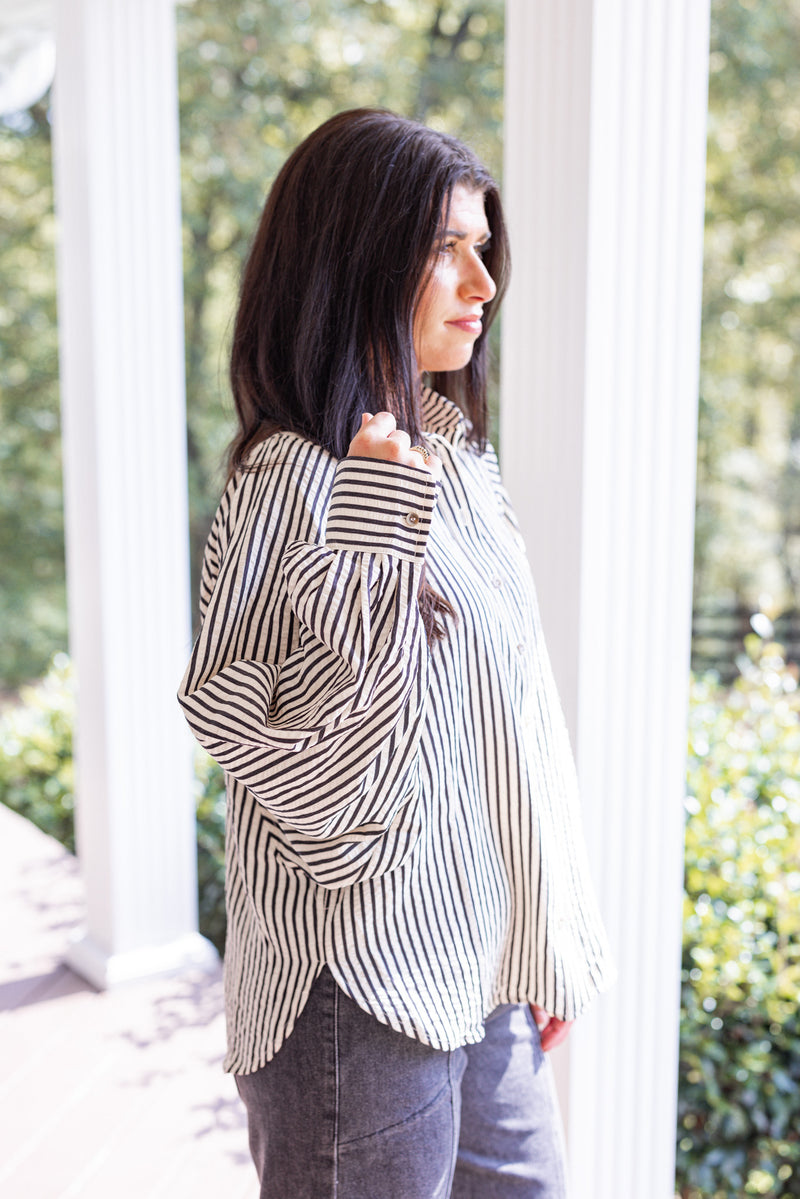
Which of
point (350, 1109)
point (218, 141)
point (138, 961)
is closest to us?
point (350, 1109)

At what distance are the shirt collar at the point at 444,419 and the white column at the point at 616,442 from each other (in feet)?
0.84

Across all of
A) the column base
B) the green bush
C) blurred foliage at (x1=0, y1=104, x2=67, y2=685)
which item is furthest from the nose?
blurred foliage at (x1=0, y1=104, x2=67, y2=685)

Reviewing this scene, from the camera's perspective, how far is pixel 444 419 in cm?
153

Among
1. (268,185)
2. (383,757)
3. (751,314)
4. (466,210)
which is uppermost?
(268,185)

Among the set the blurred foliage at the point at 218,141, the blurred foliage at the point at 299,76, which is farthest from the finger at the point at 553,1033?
the blurred foliage at the point at 299,76

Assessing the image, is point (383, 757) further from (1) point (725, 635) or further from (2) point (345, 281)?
(1) point (725, 635)

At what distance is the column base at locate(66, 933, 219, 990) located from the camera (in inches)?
122

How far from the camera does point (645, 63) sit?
1.70 m

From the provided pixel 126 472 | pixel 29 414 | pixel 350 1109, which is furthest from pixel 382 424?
pixel 29 414

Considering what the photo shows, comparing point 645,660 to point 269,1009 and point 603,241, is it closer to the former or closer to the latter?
point 603,241

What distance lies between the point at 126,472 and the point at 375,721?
2108 millimetres

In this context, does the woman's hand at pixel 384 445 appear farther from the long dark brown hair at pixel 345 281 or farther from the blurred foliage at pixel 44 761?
the blurred foliage at pixel 44 761

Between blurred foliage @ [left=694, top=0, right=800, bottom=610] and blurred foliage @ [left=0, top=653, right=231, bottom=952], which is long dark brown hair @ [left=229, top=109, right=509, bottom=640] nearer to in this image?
blurred foliage @ [left=0, top=653, right=231, bottom=952]

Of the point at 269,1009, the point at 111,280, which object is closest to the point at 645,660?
the point at 269,1009
